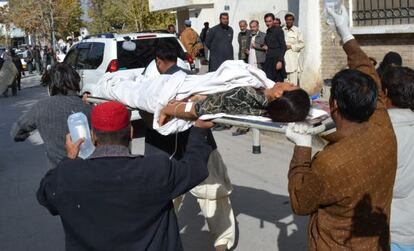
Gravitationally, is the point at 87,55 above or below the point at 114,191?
above

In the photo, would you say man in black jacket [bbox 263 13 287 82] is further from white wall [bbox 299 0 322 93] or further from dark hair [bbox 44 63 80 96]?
dark hair [bbox 44 63 80 96]

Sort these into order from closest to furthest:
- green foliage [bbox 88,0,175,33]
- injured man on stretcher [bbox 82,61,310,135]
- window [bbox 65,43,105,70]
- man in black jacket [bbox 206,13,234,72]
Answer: injured man on stretcher [bbox 82,61,310,135]
window [bbox 65,43,105,70]
man in black jacket [bbox 206,13,234,72]
green foliage [bbox 88,0,175,33]

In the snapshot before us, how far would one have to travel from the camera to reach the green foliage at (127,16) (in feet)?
104

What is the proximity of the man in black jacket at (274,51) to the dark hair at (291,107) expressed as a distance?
857 centimetres

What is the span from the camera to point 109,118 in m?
2.82

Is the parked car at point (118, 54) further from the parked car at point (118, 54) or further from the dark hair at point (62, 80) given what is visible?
the dark hair at point (62, 80)

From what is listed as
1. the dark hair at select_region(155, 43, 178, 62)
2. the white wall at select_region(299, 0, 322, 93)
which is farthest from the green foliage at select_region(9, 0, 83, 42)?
A: the dark hair at select_region(155, 43, 178, 62)

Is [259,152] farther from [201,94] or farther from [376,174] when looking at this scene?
[376,174]

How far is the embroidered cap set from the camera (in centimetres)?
282

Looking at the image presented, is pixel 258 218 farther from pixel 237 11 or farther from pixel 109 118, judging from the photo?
pixel 237 11

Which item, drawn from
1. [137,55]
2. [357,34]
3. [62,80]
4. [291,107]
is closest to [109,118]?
[291,107]

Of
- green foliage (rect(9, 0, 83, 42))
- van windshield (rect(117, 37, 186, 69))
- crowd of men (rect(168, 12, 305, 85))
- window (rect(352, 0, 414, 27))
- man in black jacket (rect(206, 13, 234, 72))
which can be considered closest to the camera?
window (rect(352, 0, 414, 27))

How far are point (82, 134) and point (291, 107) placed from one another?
140 cm

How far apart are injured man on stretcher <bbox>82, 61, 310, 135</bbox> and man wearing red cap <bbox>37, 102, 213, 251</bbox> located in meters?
0.43
